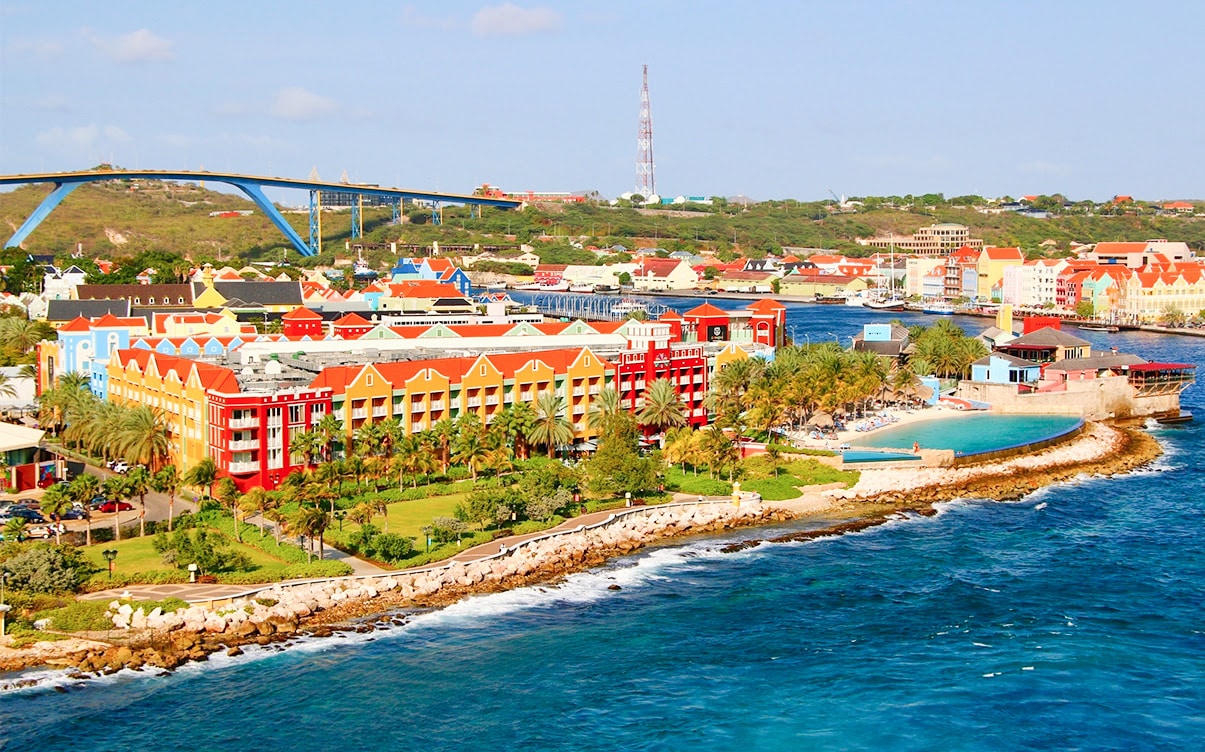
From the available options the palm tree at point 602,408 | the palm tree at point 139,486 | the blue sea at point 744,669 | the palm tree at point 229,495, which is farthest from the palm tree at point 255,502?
the palm tree at point 602,408

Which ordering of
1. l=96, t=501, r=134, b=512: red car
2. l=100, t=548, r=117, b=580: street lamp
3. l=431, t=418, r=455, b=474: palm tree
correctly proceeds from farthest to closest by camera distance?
1. l=431, t=418, r=455, b=474: palm tree
2. l=96, t=501, r=134, b=512: red car
3. l=100, t=548, r=117, b=580: street lamp

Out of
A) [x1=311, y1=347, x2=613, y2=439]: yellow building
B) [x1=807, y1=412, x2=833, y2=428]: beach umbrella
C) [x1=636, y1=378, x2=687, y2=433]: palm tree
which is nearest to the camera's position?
[x1=311, y1=347, x2=613, y2=439]: yellow building

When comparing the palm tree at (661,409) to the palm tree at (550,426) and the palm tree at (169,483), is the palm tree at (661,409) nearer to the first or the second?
the palm tree at (550,426)

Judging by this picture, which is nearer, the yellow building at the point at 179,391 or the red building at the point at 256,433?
the red building at the point at 256,433

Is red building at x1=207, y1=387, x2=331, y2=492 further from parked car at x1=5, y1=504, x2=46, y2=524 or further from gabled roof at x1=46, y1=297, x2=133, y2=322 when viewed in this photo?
gabled roof at x1=46, y1=297, x2=133, y2=322

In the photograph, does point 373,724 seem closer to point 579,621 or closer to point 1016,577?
point 579,621

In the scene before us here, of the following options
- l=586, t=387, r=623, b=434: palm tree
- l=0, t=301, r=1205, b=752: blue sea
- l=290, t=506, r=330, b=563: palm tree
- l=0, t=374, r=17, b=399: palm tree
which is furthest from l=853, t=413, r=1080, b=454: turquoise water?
l=0, t=374, r=17, b=399: palm tree
